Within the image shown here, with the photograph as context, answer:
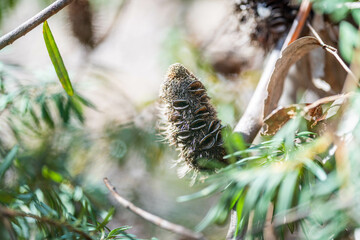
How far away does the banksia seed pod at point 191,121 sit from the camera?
457mm

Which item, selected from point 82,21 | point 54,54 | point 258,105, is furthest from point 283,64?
point 82,21

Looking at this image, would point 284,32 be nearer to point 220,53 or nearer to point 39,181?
point 220,53

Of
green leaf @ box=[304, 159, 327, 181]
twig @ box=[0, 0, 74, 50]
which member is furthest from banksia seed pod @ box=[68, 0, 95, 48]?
green leaf @ box=[304, 159, 327, 181]

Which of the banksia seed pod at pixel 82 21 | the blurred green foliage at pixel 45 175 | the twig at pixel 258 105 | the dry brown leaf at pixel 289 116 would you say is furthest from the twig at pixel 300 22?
the banksia seed pod at pixel 82 21

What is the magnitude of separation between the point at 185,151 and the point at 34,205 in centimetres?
21

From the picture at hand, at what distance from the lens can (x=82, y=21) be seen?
3.49ft

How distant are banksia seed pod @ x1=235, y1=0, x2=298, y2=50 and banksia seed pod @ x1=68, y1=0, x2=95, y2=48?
1.79 feet

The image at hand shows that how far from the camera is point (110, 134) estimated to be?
0.95 meters

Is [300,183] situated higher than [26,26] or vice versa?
[26,26]

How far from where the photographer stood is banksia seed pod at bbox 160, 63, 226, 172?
46 cm

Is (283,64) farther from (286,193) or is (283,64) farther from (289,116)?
(286,193)

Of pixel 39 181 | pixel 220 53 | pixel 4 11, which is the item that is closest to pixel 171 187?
pixel 220 53

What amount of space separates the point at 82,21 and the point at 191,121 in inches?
28.8

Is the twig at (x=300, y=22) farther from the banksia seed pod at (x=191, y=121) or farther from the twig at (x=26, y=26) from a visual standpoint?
the twig at (x=26, y=26)
